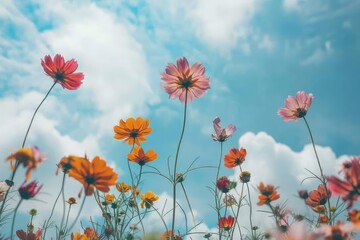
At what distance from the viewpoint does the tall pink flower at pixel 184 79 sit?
1871mm

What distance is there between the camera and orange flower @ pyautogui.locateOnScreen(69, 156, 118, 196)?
102 cm

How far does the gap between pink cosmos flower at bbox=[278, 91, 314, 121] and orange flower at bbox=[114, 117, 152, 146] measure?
0.90 metres

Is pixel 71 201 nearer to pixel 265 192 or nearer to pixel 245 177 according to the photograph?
pixel 245 177

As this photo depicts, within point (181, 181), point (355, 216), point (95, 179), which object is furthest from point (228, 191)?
point (355, 216)

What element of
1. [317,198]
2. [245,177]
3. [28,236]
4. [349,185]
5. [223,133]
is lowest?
[349,185]

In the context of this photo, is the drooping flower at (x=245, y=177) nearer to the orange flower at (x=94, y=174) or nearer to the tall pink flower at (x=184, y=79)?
the tall pink flower at (x=184, y=79)

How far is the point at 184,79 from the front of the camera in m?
1.90

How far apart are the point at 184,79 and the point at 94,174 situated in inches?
38.1

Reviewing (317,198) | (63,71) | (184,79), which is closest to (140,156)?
(184,79)

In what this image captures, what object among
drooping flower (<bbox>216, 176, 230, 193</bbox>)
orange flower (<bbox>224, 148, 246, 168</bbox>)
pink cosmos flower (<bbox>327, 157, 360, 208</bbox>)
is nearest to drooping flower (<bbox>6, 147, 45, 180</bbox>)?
pink cosmos flower (<bbox>327, 157, 360, 208</bbox>)

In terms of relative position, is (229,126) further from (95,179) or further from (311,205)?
(95,179)

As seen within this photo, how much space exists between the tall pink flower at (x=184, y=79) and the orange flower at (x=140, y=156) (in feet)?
1.34

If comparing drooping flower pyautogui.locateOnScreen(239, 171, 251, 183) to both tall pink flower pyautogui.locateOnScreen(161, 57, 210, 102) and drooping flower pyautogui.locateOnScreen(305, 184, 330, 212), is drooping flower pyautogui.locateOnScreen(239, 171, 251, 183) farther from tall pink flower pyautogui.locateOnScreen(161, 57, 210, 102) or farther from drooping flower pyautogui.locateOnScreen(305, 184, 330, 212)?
tall pink flower pyautogui.locateOnScreen(161, 57, 210, 102)

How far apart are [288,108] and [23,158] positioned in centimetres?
182
